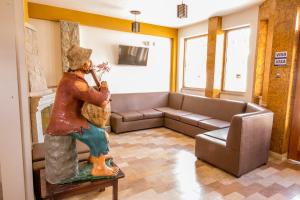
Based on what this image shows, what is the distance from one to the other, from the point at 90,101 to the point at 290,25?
3.04 metres

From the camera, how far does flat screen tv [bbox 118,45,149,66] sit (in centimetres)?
486

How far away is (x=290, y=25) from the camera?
2.84m

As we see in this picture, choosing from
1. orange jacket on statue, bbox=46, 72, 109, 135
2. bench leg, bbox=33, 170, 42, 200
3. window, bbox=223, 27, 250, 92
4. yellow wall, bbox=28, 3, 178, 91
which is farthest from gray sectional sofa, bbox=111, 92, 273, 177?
bench leg, bbox=33, 170, 42, 200

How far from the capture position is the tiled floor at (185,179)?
7.10 feet

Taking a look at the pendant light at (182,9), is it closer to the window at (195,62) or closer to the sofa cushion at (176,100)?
the window at (195,62)

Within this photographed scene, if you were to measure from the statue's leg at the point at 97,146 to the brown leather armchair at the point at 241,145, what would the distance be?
1661 millimetres

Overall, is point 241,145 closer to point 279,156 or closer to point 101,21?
point 279,156

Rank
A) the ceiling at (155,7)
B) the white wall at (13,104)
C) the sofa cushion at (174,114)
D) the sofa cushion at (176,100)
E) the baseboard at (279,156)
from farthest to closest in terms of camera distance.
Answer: the sofa cushion at (176,100), the sofa cushion at (174,114), the ceiling at (155,7), the baseboard at (279,156), the white wall at (13,104)

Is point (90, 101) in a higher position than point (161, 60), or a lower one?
lower

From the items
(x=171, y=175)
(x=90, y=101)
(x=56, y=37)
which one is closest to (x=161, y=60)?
(x=56, y=37)

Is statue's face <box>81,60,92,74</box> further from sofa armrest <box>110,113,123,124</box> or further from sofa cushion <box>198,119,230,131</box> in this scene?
sofa armrest <box>110,113,123,124</box>

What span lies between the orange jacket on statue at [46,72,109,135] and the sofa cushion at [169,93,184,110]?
4.05 metres

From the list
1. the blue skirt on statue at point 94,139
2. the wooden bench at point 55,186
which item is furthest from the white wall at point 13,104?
the blue skirt on statue at point 94,139

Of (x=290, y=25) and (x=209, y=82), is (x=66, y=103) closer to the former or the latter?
(x=290, y=25)
